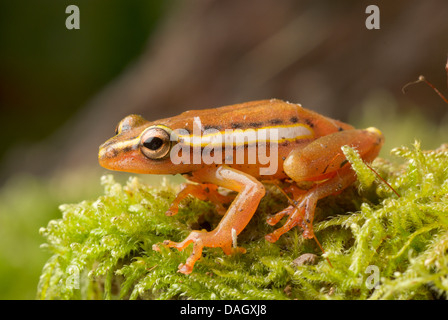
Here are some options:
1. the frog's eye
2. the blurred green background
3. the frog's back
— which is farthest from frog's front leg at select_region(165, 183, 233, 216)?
the blurred green background

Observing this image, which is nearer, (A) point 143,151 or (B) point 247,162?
(A) point 143,151

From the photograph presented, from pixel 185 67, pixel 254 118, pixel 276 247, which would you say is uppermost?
pixel 185 67

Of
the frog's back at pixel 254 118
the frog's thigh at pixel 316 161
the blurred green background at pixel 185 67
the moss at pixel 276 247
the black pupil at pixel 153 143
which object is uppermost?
the blurred green background at pixel 185 67

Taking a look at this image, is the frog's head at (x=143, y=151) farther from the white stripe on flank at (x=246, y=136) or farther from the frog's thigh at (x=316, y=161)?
the frog's thigh at (x=316, y=161)

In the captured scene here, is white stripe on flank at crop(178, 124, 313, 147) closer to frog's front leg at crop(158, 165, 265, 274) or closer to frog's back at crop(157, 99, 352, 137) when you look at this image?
frog's back at crop(157, 99, 352, 137)

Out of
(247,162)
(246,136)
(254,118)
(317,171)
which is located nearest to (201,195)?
(247,162)

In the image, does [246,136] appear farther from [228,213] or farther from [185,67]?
[185,67]

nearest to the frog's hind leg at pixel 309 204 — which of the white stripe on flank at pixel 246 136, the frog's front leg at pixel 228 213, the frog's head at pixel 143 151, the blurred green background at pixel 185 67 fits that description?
the frog's front leg at pixel 228 213
